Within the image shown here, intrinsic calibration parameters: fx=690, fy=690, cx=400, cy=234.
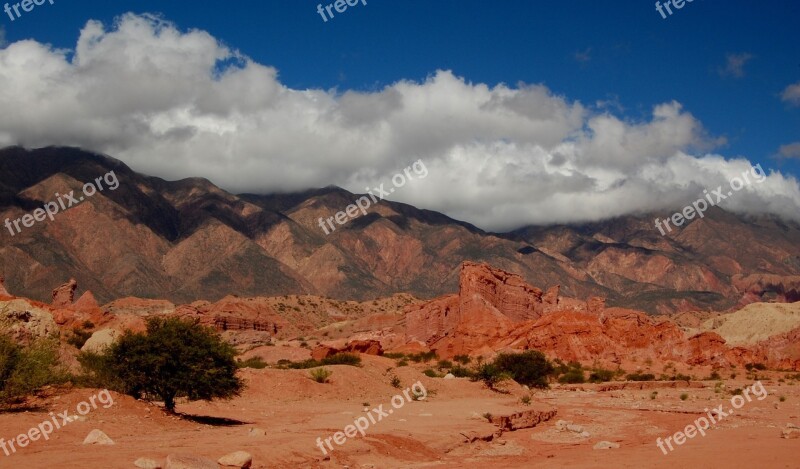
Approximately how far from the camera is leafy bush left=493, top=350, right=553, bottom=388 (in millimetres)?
45625

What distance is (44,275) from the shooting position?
448 ft

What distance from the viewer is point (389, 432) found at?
20.4 m

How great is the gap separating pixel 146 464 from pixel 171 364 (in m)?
8.67

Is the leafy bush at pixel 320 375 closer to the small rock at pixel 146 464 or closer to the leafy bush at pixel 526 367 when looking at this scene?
the leafy bush at pixel 526 367

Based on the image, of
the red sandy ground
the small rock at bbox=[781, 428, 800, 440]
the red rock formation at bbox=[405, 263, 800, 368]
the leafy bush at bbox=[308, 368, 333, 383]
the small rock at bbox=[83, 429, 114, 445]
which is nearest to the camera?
the red sandy ground

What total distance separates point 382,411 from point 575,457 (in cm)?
971

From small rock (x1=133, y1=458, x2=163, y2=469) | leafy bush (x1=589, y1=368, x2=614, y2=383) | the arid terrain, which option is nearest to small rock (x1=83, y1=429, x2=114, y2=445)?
the arid terrain

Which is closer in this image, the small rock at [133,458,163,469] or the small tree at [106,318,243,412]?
the small rock at [133,458,163,469]

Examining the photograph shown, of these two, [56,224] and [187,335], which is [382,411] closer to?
[187,335]

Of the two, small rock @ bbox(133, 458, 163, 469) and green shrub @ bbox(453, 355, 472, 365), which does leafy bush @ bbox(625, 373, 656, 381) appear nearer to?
green shrub @ bbox(453, 355, 472, 365)

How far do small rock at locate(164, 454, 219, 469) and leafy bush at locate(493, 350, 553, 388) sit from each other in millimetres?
33080

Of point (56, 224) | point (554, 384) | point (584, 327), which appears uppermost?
point (56, 224)

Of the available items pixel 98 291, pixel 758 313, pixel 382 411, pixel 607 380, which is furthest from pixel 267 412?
pixel 98 291

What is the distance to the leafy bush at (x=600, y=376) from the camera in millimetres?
51713
